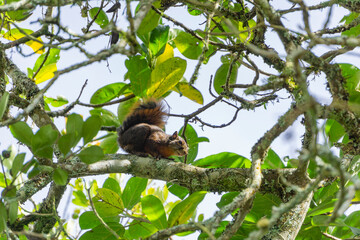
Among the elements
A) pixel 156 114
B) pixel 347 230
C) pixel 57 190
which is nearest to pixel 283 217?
pixel 347 230

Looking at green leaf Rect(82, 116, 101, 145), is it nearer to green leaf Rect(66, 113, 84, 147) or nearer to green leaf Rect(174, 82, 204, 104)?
green leaf Rect(66, 113, 84, 147)

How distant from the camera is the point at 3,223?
5.84 ft

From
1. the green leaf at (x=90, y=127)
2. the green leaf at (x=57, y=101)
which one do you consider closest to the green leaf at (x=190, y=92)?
the green leaf at (x=57, y=101)

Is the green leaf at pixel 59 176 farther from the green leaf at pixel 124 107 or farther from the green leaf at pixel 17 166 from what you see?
the green leaf at pixel 124 107

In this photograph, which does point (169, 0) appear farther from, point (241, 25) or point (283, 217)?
point (283, 217)

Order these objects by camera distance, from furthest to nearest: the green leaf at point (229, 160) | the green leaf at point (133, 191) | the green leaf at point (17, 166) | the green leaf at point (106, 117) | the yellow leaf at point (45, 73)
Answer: the green leaf at point (106, 117), the yellow leaf at point (45, 73), the green leaf at point (229, 160), the green leaf at point (133, 191), the green leaf at point (17, 166)

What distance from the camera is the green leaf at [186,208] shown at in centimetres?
205

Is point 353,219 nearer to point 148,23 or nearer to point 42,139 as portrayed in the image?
point 148,23

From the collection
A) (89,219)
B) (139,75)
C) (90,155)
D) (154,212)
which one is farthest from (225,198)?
(90,155)

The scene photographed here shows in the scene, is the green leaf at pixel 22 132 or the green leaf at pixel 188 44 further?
the green leaf at pixel 188 44

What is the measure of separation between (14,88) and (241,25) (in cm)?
158

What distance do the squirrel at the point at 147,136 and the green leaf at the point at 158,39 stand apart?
0.59 meters

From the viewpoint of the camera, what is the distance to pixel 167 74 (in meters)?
2.81

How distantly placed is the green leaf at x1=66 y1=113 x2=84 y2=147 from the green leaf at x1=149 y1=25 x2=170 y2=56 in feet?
3.91
